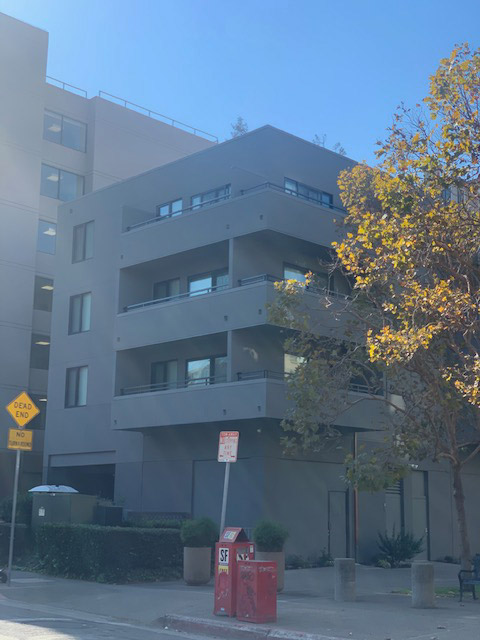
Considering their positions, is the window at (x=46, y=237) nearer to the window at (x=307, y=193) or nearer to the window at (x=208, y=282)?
the window at (x=208, y=282)

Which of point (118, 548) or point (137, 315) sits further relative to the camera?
point (137, 315)

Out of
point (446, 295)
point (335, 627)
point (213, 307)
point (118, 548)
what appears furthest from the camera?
point (213, 307)

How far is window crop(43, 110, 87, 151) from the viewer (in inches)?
1694

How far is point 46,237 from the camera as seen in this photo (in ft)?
136

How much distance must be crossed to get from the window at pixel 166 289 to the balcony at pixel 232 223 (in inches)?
55.7

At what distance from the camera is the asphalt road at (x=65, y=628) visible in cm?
1241

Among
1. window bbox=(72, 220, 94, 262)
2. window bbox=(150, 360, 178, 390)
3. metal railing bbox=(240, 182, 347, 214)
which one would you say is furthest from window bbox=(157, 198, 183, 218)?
window bbox=(150, 360, 178, 390)

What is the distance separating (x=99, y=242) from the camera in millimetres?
32781

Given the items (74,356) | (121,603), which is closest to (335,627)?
(121,603)

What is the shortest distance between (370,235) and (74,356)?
60.4 feet

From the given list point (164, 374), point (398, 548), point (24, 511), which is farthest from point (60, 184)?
point (398, 548)

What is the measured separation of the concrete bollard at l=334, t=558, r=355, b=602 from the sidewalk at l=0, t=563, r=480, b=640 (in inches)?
11.9

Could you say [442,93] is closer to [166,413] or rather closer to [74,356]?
[166,413]

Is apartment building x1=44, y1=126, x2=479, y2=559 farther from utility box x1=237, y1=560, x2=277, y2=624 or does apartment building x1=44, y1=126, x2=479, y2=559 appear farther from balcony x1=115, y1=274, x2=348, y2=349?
utility box x1=237, y1=560, x2=277, y2=624
